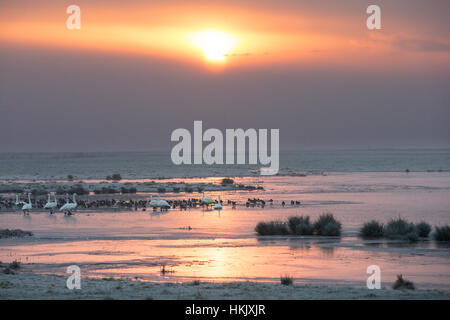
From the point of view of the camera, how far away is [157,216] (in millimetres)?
33125

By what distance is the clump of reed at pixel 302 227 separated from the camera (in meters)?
25.6

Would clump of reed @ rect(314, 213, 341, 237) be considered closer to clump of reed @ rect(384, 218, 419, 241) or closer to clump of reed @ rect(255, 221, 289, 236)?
clump of reed @ rect(255, 221, 289, 236)

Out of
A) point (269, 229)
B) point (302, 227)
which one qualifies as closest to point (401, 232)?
point (302, 227)

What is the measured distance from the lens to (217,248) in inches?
872

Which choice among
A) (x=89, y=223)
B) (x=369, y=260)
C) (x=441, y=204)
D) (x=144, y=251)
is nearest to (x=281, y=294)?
(x=369, y=260)

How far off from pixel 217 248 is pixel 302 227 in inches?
208

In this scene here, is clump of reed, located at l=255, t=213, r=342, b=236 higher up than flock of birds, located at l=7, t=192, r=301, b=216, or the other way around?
flock of birds, located at l=7, t=192, r=301, b=216

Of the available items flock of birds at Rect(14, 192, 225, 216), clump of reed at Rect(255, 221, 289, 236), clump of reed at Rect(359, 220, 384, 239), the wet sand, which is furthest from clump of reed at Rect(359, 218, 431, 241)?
flock of birds at Rect(14, 192, 225, 216)

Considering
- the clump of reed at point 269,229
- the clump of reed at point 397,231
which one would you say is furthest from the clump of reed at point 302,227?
the clump of reed at point 397,231

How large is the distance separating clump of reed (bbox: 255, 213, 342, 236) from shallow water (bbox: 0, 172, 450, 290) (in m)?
0.47

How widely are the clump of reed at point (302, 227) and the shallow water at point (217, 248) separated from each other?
0.47 meters

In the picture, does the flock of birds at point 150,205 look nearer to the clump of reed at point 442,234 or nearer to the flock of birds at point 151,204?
the flock of birds at point 151,204

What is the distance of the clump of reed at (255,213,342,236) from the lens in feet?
83.9
